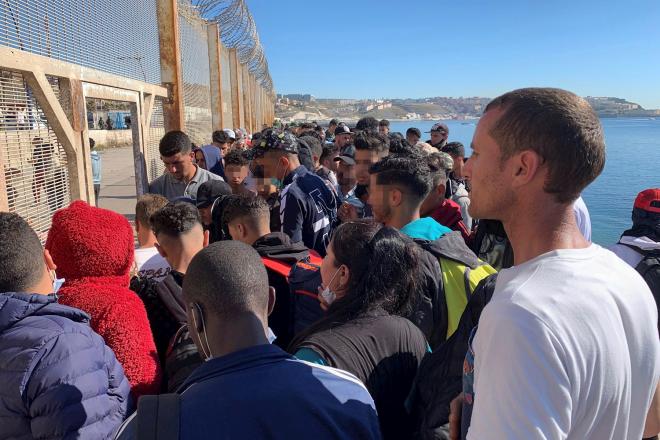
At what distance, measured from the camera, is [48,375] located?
4.78ft

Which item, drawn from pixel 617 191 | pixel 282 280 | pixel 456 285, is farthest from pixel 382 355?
pixel 617 191

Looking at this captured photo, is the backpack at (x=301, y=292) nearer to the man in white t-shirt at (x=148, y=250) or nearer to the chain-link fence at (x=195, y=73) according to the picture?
the man in white t-shirt at (x=148, y=250)

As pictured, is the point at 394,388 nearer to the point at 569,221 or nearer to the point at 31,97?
the point at 569,221

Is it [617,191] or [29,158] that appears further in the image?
[617,191]

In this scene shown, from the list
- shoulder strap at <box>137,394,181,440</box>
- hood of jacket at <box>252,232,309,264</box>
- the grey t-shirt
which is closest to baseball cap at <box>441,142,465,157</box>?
the grey t-shirt

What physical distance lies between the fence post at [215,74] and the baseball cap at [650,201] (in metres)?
8.48

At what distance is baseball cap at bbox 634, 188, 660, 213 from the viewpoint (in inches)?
127

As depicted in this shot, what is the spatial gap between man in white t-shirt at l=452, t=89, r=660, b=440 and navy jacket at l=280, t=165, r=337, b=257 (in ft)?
8.67

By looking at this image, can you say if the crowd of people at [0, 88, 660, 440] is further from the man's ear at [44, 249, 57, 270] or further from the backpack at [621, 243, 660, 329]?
the backpack at [621, 243, 660, 329]

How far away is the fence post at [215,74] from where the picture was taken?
9.80m

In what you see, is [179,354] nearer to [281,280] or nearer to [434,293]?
[281,280]

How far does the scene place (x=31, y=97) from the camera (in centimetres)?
282

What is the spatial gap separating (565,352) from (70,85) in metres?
3.26

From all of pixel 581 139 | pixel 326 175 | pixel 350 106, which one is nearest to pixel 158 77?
pixel 326 175
